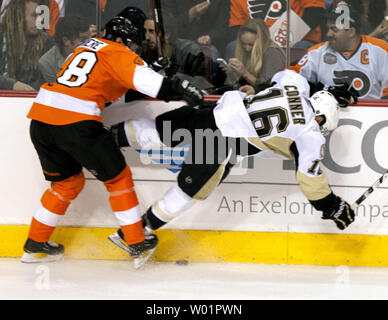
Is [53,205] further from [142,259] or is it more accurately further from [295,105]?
[295,105]

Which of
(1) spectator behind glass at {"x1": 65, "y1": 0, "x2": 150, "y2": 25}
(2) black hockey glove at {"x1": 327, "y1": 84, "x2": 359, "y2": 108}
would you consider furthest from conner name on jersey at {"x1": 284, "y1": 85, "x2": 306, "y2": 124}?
(1) spectator behind glass at {"x1": 65, "y1": 0, "x2": 150, "y2": 25}

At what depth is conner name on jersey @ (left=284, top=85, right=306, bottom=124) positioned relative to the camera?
276cm

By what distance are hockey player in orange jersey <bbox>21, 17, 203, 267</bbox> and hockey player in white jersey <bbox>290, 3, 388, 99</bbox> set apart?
73cm

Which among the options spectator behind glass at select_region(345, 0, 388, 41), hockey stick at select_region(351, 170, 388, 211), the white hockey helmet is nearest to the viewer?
the white hockey helmet

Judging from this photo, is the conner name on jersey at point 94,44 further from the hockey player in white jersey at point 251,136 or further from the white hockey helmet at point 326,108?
the white hockey helmet at point 326,108

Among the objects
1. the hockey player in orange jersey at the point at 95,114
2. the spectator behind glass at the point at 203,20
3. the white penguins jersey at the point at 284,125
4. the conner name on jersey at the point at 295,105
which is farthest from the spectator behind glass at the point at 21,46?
the conner name on jersey at the point at 295,105

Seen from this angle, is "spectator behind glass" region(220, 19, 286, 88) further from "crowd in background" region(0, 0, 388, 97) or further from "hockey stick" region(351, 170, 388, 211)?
"hockey stick" region(351, 170, 388, 211)

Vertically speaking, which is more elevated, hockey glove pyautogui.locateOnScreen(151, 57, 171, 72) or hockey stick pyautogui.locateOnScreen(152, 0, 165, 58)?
hockey stick pyautogui.locateOnScreen(152, 0, 165, 58)

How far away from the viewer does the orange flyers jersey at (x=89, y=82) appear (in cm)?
274

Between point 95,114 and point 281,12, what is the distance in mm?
1106

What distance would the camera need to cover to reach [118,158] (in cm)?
288


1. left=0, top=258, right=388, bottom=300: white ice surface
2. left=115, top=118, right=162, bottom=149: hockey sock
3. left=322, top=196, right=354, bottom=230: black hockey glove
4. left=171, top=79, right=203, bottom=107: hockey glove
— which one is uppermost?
left=171, top=79, right=203, bottom=107: hockey glove

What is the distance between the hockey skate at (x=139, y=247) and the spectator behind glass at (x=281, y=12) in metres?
1.19

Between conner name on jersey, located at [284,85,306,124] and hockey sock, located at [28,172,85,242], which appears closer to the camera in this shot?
conner name on jersey, located at [284,85,306,124]
